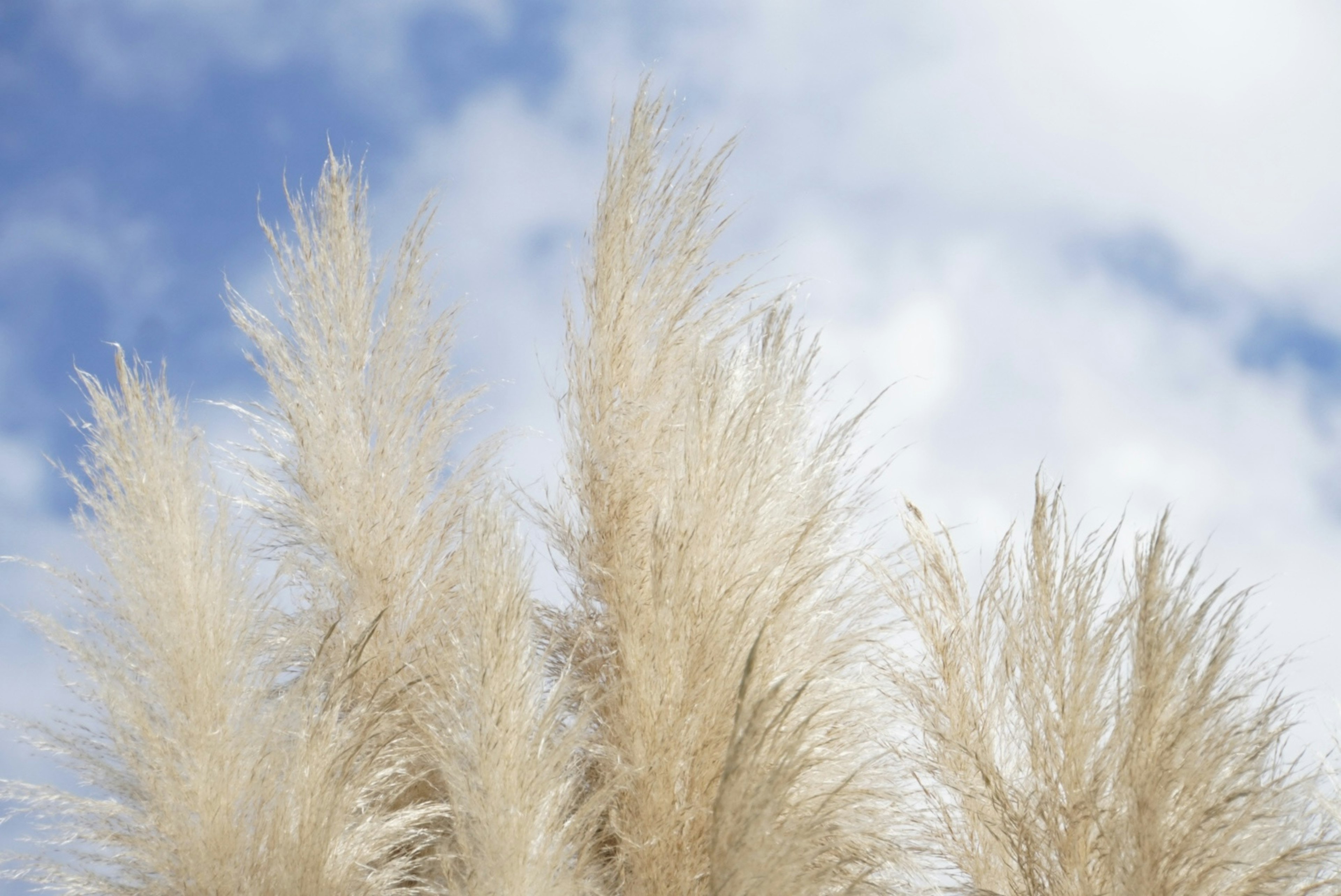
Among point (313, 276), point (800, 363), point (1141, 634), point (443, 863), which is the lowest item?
point (443, 863)

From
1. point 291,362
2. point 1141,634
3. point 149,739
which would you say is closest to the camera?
point 1141,634

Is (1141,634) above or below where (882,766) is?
above

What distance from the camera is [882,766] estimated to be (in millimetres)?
2158

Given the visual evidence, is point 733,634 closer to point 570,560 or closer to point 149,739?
point 570,560

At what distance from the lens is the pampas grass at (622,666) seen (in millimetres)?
1793

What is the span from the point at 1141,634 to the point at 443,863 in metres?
1.15

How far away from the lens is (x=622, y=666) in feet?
6.84

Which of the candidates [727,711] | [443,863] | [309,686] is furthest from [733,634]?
[309,686]

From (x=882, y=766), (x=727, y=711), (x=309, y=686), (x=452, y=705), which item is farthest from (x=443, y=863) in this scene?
(x=882, y=766)

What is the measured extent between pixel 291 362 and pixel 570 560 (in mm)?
734

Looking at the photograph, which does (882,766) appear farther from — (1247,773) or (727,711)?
(1247,773)

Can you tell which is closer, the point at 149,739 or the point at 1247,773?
the point at 1247,773

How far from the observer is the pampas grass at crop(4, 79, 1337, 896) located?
5.88 ft

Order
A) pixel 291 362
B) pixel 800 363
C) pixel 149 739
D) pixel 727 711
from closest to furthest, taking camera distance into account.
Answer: pixel 727 711
pixel 149 739
pixel 800 363
pixel 291 362
